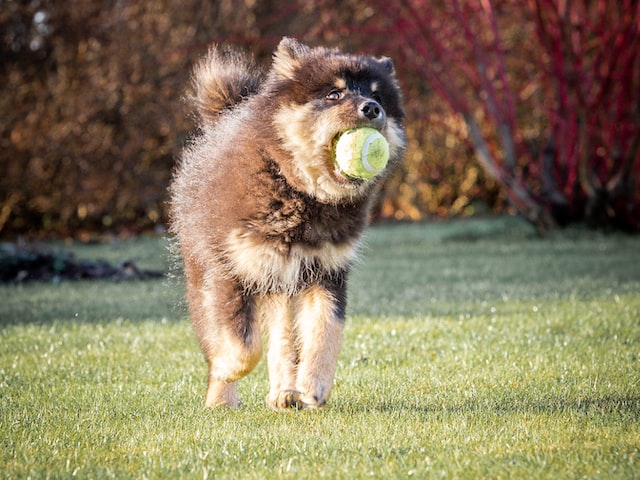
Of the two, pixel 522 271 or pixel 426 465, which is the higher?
pixel 426 465

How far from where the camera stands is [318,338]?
3.87m

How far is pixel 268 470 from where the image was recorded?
9.59 ft

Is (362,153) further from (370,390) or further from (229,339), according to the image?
(370,390)

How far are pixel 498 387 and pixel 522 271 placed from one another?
16.4ft

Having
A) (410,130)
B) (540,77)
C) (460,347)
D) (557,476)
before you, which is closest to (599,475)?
(557,476)

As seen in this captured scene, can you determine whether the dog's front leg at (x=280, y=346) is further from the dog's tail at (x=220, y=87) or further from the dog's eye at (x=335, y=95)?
the dog's tail at (x=220, y=87)

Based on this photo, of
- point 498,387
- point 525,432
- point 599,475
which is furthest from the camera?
point 498,387

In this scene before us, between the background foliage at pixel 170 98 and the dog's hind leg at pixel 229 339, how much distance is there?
8527 mm

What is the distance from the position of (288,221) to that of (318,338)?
1.81 feet

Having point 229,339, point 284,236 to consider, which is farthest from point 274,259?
point 229,339

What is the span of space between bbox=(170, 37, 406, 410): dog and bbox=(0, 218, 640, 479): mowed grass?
0.27 m

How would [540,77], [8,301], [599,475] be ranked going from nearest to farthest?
1. [599,475]
2. [8,301]
3. [540,77]

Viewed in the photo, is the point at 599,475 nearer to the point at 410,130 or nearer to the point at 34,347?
the point at 34,347

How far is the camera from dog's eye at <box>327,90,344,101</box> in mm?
3881
